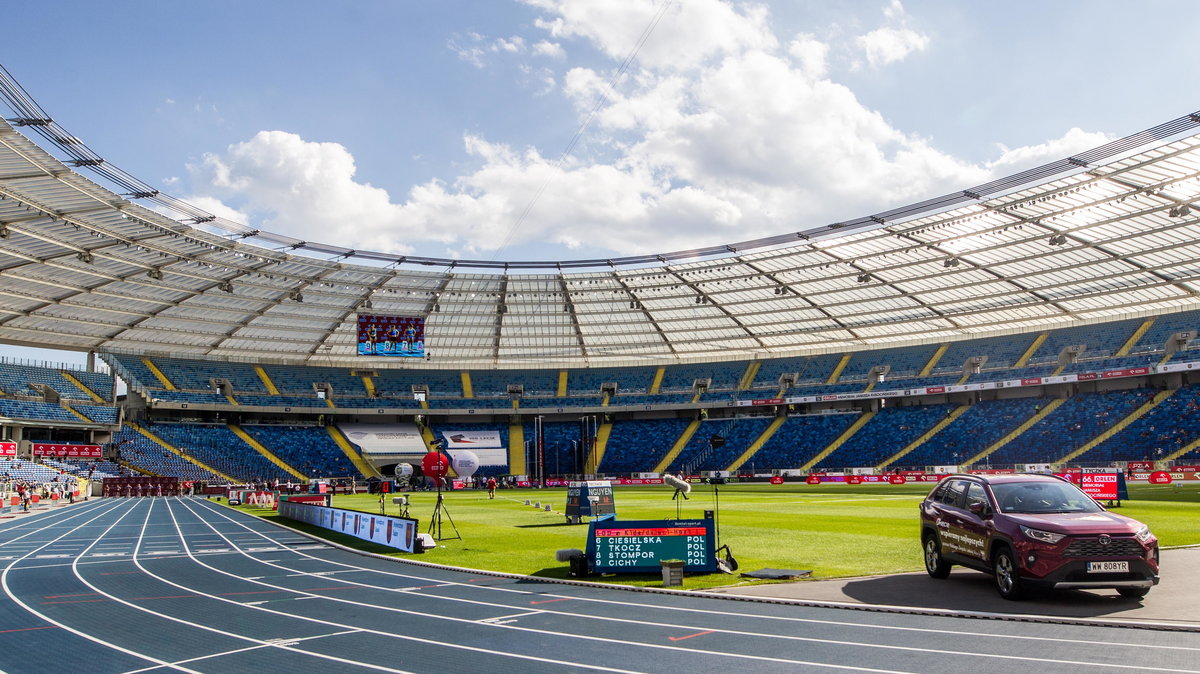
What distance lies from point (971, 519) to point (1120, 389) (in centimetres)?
6095

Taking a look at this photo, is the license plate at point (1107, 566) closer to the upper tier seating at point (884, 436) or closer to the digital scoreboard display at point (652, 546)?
the digital scoreboard display at point (652, 546)

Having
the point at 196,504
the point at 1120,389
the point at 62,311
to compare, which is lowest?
the point at 196,504

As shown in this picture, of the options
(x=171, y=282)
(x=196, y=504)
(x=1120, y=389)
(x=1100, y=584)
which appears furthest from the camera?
(x=1120, y=389)

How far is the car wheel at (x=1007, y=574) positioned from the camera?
38.8 ft

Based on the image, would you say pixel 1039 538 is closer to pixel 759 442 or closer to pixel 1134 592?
pixel 1134 592

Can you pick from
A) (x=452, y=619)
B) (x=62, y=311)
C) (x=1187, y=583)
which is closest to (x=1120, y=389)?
(x=1187, y=583)

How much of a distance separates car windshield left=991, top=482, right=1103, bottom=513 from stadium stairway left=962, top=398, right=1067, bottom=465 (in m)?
53.5

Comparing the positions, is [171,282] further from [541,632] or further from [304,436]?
[541,632]

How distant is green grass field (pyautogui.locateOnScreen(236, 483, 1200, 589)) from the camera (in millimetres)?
17297

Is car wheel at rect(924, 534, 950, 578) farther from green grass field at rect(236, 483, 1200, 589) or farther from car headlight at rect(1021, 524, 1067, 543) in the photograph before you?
car headlight at rect(1021, 524, 1067, 543)

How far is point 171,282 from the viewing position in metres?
58.1

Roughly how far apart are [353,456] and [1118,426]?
64.3 m

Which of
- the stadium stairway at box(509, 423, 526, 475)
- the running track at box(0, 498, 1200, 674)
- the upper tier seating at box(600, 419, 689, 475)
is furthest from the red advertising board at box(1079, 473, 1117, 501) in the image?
the stadium stairway at box(509, 423, 526, 475)

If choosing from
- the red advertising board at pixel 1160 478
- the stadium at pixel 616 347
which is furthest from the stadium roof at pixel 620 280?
the red advertising board at pixel 1160 478
